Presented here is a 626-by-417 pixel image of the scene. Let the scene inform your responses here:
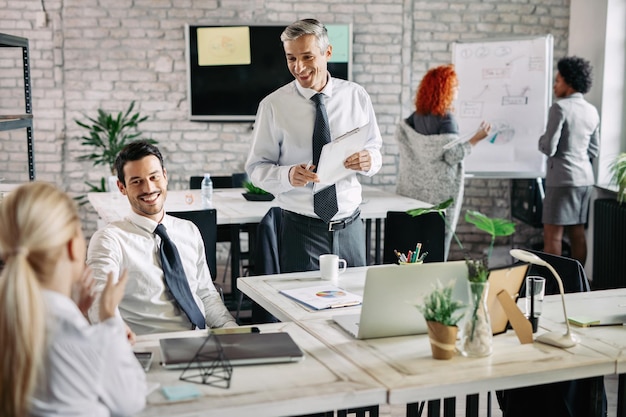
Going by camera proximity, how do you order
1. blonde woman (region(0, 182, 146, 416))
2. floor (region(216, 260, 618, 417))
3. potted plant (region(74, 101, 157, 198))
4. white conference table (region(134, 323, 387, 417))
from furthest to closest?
potted plant (region(74, 101, 157, 198)) → floor (region(216, 260, 618, 417)) → white conference table (region(134, 323, 387, 417)) → blonde woman (region(0, 182, 146, 416))

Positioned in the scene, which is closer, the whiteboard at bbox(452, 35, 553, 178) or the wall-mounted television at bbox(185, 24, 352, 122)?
the whiteboard at bbox(452, 35, 553, 178)

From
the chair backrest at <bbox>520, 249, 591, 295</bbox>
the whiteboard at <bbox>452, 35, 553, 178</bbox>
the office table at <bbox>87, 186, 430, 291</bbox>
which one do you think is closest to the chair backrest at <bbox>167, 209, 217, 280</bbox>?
the office table at <bbox>87, 186, 430, 291</bbox>

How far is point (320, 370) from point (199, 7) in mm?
5132

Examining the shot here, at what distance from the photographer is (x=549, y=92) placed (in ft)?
19.6

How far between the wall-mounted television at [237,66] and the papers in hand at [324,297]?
13.7ft

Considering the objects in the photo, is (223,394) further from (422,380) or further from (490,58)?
(490,58)

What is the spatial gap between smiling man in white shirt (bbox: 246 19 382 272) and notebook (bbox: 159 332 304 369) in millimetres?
1088

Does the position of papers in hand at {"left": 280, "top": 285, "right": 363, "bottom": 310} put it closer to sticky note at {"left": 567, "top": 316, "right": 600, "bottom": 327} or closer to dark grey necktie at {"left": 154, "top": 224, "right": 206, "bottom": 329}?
dark grey necktie at {"left": 154, "top": 224, "right": 206, "bottom": 329}

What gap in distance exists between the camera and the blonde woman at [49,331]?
132cm

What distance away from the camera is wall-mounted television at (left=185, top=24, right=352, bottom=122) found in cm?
639

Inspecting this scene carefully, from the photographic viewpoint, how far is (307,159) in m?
3.08

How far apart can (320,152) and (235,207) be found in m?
1.62

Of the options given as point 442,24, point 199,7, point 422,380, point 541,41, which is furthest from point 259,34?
point 422,380

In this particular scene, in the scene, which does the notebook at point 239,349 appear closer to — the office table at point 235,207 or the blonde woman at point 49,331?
the blonde woman at point 49,331
